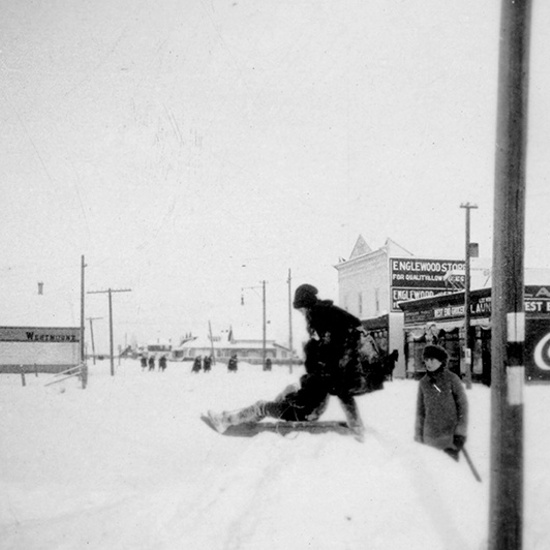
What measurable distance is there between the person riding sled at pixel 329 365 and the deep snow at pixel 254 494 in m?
0.59

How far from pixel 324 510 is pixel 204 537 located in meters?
1.10

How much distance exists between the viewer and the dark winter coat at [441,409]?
5.47 metres

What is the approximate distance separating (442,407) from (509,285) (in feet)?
6.37

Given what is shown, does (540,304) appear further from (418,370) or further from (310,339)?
(310,339)

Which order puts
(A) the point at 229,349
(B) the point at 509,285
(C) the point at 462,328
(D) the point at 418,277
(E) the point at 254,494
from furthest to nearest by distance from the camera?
1. (A) the point at 229,349
2. (D) the point at 418,277
3. (C) the point at 462,328
4. (E) the point at 254,494
5. (B) the point at 509,285

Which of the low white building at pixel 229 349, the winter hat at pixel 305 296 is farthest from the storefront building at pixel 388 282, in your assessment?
the low white building at pixel 229 349

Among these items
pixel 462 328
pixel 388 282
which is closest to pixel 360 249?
pixel 388 282

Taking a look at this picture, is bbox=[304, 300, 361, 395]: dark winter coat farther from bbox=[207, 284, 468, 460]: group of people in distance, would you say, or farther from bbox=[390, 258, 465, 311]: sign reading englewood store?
bbox=[390, 258, 465, 311]: sign reading englewood store

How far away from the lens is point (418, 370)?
20.5 m

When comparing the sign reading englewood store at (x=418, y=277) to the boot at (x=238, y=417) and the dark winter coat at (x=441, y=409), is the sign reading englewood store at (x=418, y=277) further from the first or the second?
the dark winter coat at (x=441, y=409)

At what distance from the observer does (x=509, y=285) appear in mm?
4051

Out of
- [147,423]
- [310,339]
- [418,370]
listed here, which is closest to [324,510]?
[310,339]

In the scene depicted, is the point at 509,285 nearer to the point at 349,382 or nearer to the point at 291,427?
the point at 349,382

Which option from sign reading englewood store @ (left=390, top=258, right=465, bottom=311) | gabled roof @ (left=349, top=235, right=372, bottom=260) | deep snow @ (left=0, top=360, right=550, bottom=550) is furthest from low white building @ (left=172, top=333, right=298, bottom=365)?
deep snow @ (left=0, top=360, right=550, bottom=550)
